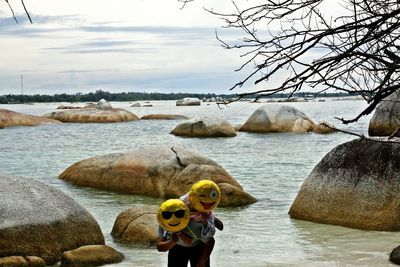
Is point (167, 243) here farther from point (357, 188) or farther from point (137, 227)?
point (357, 188)

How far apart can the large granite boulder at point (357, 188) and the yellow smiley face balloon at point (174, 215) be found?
18.3ft

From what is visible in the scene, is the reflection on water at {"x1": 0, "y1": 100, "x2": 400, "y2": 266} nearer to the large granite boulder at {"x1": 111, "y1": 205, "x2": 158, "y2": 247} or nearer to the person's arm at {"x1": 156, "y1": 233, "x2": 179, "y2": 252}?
the large granite boulder at {"x1": 111, "y1": 205, "x2": 158, "y2": 247}

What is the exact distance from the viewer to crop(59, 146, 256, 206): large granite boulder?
1254cm

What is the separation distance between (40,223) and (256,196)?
6252 mm

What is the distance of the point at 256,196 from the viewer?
13547 mm

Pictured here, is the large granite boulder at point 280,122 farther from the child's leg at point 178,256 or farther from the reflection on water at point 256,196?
the child's leg at point 178,256

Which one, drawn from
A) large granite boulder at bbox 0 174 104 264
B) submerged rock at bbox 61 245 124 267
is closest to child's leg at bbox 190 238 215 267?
submerged rock at bbox 61 245 124 267

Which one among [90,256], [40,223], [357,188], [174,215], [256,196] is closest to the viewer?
[174,215]

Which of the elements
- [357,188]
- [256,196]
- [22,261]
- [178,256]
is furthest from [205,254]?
[256,196]

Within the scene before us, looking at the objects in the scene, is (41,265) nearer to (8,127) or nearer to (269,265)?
(269,265)

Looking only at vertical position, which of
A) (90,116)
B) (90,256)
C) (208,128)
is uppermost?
(90,256)

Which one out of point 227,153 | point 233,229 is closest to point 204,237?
point 233,229

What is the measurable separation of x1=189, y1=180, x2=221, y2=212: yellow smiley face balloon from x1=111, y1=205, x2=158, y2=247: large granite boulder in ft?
12.9

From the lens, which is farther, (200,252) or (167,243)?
(200,252)
